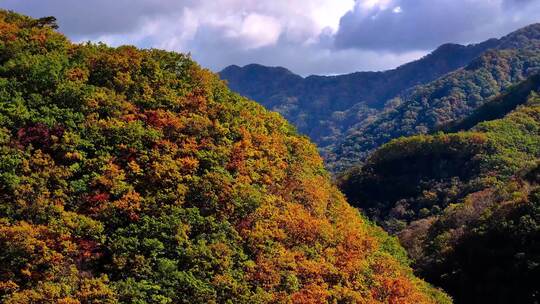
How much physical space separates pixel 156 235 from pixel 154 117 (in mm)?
8558

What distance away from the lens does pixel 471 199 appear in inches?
3103

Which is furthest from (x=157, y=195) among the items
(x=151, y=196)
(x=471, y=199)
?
(x=471, y=199)

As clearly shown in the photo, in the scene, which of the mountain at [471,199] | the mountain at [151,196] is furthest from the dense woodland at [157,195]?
the mountain at [471,199]

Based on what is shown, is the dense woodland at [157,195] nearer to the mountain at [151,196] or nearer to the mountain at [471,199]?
the mountain at [151,196]

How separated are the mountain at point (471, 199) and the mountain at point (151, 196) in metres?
15.1

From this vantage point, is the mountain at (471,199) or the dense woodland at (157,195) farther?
the mountain at (471,199)

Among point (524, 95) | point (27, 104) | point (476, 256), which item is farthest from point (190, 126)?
point (524, 95)

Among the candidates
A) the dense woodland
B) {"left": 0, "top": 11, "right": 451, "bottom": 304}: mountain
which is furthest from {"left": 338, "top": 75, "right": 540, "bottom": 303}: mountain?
{"left": 0, "top": 11, "right": 451, "bottom": 304}: mountain

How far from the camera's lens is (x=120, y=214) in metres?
27.8

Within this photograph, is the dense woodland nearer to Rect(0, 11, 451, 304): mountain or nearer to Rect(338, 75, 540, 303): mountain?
Rect(0, 11, 451, 304): mountain

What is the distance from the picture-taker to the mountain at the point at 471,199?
49.8 m

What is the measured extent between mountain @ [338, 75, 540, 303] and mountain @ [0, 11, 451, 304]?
15.1m

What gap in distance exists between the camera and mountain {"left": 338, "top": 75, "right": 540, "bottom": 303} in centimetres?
4981

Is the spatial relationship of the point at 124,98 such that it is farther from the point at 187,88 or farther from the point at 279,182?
the point at 279,182
